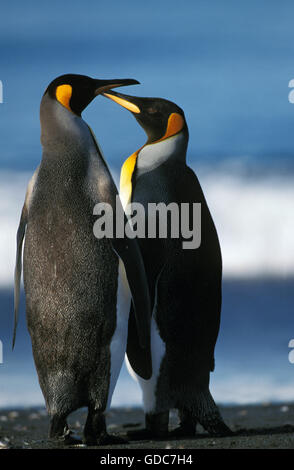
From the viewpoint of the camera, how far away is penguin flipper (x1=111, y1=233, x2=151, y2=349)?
321cm

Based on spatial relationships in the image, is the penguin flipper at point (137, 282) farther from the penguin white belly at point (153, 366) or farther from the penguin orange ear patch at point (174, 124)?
the penguin orange ear patch at point (174, 124)

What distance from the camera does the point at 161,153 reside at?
378cm

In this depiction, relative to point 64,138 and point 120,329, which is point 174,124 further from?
point 120,329

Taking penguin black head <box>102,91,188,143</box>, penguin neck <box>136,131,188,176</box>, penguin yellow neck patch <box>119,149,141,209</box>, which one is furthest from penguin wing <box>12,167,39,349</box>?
penguin black head <box>102,91,188,143</box>

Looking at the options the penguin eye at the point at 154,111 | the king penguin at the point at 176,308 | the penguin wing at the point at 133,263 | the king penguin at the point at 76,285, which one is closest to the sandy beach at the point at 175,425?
the king penguin at the point at 176,308

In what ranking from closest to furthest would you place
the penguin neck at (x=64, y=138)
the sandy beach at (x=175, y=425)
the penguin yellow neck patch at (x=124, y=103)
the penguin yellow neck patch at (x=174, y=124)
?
the sandy beach at (x=175, y=425), the penguin neck at (x=64, y=138), the penguin yellow neck patch at (x=174, y=124), the penguin yellow neck patch at (x=124, y=103)

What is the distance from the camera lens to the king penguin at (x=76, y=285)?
10.3 ft

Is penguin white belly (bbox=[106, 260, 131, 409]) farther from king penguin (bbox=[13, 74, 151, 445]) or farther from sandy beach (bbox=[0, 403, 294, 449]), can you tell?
sandy beach (bbox=[0, 403, 294, 449])

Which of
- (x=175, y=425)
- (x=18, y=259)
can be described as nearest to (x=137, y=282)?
→ (x=18, y=259)

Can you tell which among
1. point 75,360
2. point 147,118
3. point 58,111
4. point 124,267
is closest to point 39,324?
point 75,360

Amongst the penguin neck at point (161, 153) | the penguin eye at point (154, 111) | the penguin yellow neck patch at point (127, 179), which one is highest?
the penguin eye at point (154, 111)

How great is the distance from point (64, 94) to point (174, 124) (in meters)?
0.68
